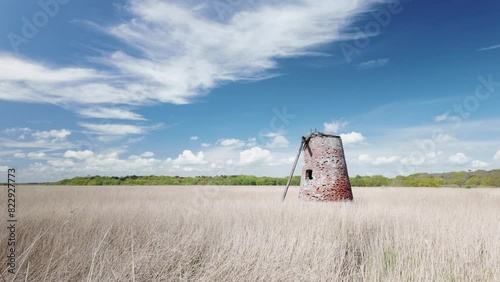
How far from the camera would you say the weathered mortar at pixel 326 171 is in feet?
48.4

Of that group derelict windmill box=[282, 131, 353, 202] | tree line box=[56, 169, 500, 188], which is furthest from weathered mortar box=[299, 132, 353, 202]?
tree line box=[56, 169, 500, 188]

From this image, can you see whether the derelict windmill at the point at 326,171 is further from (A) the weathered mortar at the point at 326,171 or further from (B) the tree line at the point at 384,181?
(B) the tree line at the point at 384,181

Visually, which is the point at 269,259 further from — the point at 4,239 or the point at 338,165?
the point at 338,165

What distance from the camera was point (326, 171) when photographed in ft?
48.6

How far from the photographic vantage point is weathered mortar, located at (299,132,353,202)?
14742mm

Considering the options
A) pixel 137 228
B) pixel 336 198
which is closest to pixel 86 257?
pixel 137 228

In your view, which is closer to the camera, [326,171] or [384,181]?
[326,171]

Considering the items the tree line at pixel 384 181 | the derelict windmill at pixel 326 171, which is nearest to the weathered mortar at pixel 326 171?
the derelict windmill at pixel 326 171

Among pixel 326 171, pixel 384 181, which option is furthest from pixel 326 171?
pixel 384 181

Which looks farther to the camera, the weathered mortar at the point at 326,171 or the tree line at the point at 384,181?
the tree line at the point at 384,181

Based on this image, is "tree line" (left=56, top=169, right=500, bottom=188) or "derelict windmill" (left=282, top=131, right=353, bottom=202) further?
"tree line" (left=56, top=169, right=500, bottom=188)

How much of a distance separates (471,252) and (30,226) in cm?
811

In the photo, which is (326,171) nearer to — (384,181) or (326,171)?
(326,171)

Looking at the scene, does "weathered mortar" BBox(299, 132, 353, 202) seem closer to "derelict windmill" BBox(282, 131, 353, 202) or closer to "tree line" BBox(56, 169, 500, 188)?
"derelict windmill" BBox(282, 131, 353, 202)
